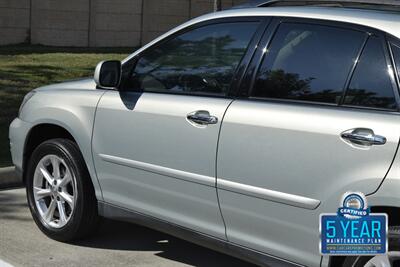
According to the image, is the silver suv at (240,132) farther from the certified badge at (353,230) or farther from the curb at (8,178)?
the curb at (8,178)

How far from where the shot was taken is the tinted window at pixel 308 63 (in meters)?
3.67

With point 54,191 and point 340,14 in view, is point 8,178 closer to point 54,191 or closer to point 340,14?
point 54,191

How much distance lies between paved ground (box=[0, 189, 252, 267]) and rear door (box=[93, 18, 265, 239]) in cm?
48

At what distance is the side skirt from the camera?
383 cm

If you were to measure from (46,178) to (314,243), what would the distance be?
248 cm

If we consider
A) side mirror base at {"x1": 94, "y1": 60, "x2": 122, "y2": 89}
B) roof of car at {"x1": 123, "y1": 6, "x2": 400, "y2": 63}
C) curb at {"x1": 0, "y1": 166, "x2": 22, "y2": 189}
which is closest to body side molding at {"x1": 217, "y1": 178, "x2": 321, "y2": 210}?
roof of car at {"x1": 123, "y1": 6, "x2": 400, "y2": 63}

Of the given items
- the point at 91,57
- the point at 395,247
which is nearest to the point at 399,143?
the point at 395,247

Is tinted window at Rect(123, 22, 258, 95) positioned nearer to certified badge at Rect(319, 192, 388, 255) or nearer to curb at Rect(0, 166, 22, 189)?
certified badge at Rect(319, 192, 388, 255)

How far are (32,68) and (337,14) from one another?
32.5 feet

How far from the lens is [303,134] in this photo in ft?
11.8

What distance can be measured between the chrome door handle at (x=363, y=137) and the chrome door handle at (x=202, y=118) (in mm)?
892

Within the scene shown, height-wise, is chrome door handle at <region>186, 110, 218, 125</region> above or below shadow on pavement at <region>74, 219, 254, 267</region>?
above

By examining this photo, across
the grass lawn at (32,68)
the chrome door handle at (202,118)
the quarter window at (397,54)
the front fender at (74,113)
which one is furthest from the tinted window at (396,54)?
the grass lawn at (32,68)

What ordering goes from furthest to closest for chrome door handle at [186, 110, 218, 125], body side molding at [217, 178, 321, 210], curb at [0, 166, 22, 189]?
curb at [0, 166, 22, 189] < chrome door handle at [186, 110, 218, 125] < body side molding at [217, 178, 321, 210]
